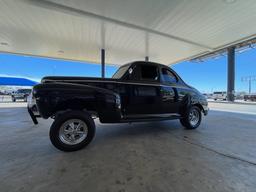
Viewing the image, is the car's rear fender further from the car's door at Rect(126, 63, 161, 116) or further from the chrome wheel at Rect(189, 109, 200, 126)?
the chrome wheel at Rect(189, 109, 200, 126)

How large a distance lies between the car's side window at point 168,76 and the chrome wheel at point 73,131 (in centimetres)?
248

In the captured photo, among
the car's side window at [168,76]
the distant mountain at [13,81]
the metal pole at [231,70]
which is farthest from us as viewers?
the distant mountain at [13,81]

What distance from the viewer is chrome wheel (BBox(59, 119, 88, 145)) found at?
2.57m

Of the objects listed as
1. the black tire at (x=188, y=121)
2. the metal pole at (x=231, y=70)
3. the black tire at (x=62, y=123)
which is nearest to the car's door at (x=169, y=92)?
the black tire at (x=188, y=121)

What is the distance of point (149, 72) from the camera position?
149 inches

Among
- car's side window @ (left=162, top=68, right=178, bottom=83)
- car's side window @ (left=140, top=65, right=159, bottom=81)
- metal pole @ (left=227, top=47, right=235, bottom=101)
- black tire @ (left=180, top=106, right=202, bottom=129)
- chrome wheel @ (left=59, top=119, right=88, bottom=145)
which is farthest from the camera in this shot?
metal pole @ (left=227, top=47, right=235, bottom=101)

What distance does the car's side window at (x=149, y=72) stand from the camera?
3640 millimetres

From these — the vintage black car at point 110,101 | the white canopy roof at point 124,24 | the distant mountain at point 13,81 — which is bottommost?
the vintage black car at point 110,101

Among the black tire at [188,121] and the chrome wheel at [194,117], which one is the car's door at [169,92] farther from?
the chrome wheel at [194,117]

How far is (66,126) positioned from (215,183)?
2.46m

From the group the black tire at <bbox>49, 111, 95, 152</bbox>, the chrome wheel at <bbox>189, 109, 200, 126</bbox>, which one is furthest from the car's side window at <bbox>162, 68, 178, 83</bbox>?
the black tire at <bbox>49, 111, 95, 152</bbox>

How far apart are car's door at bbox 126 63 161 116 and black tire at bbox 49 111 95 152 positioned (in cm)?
104

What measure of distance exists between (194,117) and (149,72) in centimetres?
209

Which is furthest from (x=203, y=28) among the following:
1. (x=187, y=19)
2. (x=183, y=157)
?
(x=183, y=157)
